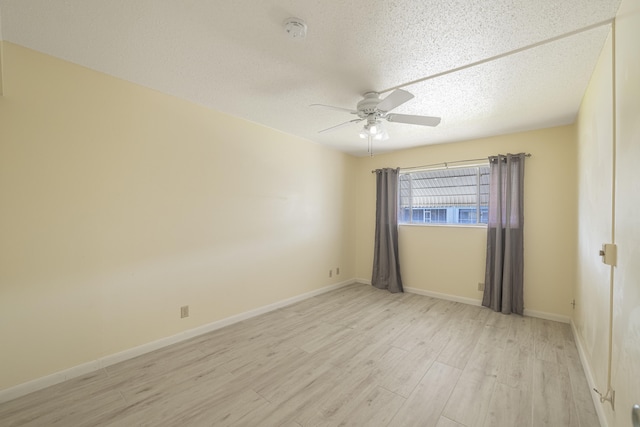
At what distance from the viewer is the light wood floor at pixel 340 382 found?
1.67 meters

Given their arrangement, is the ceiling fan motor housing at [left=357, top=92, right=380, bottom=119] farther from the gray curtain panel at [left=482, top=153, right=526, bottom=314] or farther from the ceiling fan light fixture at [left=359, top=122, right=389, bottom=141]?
the gray curtain panel at [left=482, top=153, right=526, bottom=314]

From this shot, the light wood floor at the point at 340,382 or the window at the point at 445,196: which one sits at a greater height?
the window at the point at 445,196

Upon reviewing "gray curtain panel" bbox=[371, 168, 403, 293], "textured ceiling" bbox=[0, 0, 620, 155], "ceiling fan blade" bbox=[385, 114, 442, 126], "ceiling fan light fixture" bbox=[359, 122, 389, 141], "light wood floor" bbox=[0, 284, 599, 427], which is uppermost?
"textured ceiling" bbox=[0, 0, 620, 155]

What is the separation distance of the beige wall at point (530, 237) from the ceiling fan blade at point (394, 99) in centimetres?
235

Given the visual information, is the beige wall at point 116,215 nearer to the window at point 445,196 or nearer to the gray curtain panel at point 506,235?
the window at point 445,196

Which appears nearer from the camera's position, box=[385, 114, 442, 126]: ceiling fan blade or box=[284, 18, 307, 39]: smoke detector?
box=[284, 18, 307, 39]: smoke detector

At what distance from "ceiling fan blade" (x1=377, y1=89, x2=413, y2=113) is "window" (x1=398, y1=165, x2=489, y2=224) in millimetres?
2459

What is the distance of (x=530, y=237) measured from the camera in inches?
134

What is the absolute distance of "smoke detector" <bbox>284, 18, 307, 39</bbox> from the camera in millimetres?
1530

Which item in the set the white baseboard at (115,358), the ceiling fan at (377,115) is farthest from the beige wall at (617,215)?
the white baseboard at (115,358)

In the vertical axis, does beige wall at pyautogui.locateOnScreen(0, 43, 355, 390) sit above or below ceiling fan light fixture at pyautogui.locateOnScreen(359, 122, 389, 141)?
below

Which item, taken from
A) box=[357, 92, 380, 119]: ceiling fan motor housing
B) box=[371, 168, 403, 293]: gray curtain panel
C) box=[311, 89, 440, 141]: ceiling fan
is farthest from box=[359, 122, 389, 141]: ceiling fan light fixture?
box=[371, 168, 403, 293]: gray curtain panel

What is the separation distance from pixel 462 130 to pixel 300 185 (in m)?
2.32

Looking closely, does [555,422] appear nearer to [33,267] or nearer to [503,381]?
[503,381]
